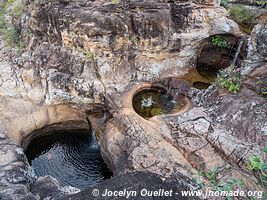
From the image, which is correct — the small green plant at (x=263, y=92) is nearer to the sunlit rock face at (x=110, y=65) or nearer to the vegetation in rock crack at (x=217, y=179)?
the sunlit rock face at (x=110, y=65)

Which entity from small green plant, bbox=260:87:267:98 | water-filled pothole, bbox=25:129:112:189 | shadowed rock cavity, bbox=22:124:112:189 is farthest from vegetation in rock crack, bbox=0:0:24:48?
small green plant, bbox=260:87:267:98

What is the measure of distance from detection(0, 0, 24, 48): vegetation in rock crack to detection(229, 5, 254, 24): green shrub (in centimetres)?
1097

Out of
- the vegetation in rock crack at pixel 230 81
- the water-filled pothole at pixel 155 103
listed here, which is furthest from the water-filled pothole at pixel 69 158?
the vegetation in rock crack at pixel 230 81

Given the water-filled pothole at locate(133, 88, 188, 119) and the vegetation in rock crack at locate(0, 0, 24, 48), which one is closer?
the water-filled pothole at locate(133, 88, 188, 119)

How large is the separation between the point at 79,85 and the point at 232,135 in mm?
6817

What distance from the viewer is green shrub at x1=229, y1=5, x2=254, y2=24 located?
1517cm

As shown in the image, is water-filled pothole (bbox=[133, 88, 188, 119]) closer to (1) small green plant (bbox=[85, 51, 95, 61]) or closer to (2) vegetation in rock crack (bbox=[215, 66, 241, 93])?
(2) vegetation in rock crack (bbox=[215, 66, 241, 93])

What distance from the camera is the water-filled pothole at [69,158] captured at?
12.5 m

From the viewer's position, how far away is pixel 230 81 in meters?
11.6

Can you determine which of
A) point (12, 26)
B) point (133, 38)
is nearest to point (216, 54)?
point (133, 38)

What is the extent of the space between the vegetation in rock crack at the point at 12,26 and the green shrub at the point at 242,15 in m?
11.0

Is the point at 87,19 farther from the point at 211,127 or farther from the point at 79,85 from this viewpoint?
the point at 211,127

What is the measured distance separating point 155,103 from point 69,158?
4.60 metres

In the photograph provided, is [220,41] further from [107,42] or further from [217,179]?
[217,179]
